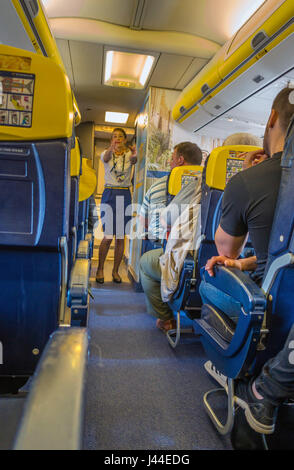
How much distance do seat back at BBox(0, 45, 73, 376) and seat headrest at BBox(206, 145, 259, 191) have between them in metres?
1.05

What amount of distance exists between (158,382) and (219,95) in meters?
2.98

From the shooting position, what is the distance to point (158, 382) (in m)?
1.91

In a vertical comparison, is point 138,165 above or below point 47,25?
below

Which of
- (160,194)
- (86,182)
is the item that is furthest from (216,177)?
(86,182)

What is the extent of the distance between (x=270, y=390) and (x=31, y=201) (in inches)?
44.2

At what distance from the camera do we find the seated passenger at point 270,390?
41.4 inches

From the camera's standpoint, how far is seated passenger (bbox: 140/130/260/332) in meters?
2.17

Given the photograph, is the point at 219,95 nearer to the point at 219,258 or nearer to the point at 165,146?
the point at 165,146

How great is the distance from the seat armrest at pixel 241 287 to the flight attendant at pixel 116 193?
10.6 feet

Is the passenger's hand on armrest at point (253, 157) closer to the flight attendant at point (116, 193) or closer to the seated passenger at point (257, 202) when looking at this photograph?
the seated passenger at point (257, 202)

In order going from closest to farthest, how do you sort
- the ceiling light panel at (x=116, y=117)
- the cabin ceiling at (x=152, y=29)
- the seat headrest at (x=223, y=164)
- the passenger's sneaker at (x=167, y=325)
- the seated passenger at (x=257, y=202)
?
the seated passenger at (x=257, y=202) < the seat headrest at (x=223, y=164) < the passenger's sneaker at (x=167, y=325) < the cabin ceiling at (x=152, y=29) < the ceiling light panel at (x=116, y=117)

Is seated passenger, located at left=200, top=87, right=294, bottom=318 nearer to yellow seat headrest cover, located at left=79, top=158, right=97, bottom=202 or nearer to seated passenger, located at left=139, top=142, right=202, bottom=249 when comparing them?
A: seated passenger, located at left=139, top=142, right=202, bottom=249

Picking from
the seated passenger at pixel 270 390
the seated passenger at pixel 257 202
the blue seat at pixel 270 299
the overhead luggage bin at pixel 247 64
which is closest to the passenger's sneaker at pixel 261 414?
the seated passenger at pixel 270 390

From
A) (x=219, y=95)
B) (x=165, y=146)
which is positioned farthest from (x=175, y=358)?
(x=165, y=146)
